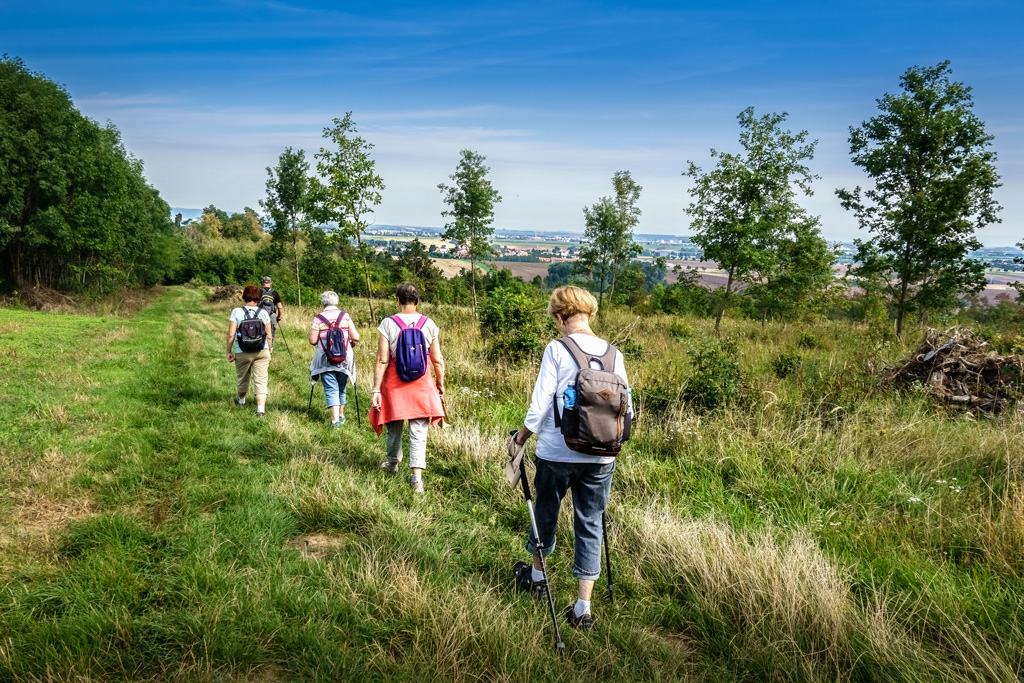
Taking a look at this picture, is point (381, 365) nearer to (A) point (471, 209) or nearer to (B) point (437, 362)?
(B) point (437, 362)

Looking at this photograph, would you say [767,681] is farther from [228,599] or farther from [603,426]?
[228,599]

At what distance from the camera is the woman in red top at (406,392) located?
5.37 m

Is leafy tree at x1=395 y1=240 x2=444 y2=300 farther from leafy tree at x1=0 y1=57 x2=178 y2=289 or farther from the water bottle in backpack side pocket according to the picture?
the water bottle in backpack side pocket

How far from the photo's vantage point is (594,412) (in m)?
2.97

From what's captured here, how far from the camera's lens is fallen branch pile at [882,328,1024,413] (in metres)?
7.52

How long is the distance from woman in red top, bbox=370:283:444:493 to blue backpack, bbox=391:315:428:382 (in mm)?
26

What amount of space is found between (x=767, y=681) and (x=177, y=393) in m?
8.85

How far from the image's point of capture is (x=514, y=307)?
38.9 ft

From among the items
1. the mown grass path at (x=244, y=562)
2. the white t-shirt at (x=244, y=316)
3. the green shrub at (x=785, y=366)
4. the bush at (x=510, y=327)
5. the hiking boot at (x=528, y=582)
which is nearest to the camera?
the mown grass path at (x=244, y=562)

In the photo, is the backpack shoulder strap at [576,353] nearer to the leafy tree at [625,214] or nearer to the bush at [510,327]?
the bush at [510,327]

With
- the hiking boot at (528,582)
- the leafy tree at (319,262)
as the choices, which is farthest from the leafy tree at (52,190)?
the hiking boot at (528,582)

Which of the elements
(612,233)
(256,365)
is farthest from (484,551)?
(612,233)

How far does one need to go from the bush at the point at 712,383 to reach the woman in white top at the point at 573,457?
447 centimetres

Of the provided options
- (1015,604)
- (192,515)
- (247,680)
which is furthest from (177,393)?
(1015,604)
